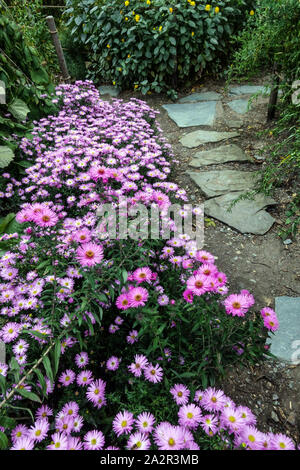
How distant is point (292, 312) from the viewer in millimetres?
1768

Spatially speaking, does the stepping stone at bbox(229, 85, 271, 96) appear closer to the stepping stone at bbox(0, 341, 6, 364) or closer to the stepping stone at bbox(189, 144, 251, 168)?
the stepping stone at bbox(189, 144, 251, 168)

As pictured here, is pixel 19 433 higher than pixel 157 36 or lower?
lower

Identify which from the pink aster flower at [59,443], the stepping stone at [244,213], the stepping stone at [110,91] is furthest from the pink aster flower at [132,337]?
the stepping stone at [110,91]

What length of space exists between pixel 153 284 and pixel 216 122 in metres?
3.06

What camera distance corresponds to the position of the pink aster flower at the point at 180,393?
1135 millimetres

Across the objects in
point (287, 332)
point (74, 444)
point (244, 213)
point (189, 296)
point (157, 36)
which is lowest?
point (287, 332)

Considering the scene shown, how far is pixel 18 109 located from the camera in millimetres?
2646

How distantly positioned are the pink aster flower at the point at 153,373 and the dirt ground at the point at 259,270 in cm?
44

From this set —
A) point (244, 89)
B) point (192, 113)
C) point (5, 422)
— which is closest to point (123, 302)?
point (5, 422)

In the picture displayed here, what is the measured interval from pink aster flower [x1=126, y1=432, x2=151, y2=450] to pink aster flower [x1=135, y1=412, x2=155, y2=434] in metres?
0.02

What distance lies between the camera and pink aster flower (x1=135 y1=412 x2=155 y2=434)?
1.03 m

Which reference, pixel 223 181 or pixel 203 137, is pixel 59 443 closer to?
pixel 223 181

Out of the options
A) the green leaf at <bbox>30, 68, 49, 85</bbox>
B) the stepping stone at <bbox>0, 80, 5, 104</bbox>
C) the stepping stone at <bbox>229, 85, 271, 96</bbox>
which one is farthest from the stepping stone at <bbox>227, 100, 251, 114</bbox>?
the stepping stone at <bbox>0, 80, 5, 104</bbox>

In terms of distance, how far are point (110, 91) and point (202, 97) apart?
1.58 metres
